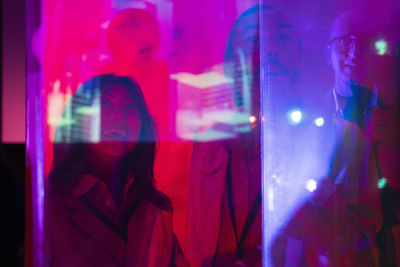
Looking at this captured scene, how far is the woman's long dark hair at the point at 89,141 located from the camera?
160cm

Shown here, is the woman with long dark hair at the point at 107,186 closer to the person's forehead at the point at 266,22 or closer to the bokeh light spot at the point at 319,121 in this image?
the person's forehead at the point at 266,22

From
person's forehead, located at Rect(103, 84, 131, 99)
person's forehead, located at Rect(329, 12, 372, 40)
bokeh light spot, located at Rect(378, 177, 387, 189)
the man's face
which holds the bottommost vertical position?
bokeh light spot, located at Rect(378, 177, 387, 189)

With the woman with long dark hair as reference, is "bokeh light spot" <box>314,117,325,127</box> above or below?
above

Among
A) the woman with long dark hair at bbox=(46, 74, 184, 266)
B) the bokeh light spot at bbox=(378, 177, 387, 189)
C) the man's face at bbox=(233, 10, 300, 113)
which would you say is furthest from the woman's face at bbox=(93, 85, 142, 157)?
the bokeh light spot at bbox=(378, 177, 387, 189)

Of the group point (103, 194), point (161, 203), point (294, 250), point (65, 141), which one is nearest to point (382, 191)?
point (294, 250)

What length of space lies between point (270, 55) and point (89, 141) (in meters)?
1.09

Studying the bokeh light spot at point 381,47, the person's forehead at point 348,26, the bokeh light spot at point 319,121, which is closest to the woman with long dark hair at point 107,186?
the bokeh light spot at point 319,121

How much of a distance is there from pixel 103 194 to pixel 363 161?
144cm

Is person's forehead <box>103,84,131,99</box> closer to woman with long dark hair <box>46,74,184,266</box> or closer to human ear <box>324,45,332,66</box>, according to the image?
Result: woman with long dark hair <box>46,74,184,266</box>

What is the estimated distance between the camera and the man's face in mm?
1637

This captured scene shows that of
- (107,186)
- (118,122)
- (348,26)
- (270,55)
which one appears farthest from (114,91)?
(348,26)

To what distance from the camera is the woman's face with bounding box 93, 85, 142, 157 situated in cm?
161

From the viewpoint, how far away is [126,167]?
1613 mm

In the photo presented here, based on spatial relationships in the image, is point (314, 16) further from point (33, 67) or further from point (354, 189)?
point (33, 67)
